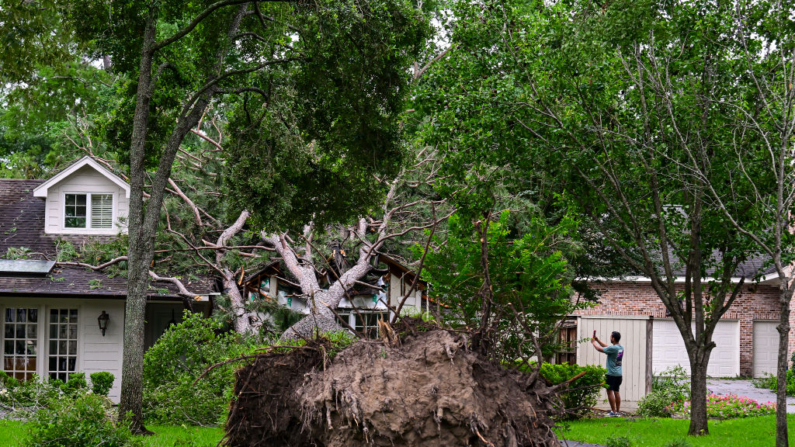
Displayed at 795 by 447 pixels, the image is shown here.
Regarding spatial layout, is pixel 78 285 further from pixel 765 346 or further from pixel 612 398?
pixel 765 346

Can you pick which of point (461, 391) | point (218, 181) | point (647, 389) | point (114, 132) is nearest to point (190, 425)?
point (114, 132)

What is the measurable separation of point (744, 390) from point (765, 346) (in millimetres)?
5990

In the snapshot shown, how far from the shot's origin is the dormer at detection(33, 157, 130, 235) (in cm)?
1961

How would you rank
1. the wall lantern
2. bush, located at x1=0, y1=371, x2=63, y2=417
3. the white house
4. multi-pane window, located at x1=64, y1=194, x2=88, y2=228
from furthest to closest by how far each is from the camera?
multi-pane window, located at x1=64, y1=194, x2=88, y2=228
the wall lantern
the white house
bush, located at x1=0, y1=371, x2=63, y2=417

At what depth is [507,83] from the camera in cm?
1342

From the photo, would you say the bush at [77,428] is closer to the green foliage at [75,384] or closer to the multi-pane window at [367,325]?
the multi-pane window at [367,325]

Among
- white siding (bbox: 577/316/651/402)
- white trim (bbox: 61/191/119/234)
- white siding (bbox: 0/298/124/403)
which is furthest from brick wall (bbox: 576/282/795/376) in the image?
white trim (bbox: 61/191/119/234)

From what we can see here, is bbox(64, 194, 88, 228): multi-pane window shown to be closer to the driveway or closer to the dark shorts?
the dark shorts

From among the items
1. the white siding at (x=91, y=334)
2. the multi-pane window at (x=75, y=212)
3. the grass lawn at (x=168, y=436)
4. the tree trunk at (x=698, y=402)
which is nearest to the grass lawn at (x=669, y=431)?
the tree trunk at (x=698, y=402)

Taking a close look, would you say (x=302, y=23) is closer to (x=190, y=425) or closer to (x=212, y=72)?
(x=212, y=72)

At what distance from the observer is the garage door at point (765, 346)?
91.2ft

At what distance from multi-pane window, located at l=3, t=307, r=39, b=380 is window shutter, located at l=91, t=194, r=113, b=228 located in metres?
2.64

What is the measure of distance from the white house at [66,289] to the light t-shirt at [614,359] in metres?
9.20

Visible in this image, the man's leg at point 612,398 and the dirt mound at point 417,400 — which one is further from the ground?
the dirt mound at point 417,400
